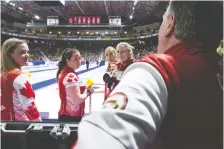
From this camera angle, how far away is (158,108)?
1.35ft

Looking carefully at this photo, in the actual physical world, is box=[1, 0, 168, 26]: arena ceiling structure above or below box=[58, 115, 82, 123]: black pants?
above

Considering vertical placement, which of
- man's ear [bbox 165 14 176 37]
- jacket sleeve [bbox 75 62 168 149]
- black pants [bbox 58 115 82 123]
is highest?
man's ear [bbox 165 14 176 37]

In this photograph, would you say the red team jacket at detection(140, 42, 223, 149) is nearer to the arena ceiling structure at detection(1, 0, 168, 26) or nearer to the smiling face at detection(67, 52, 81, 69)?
the smiling face at detection(67, 52, 81, 69)

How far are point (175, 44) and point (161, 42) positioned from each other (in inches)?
1.9

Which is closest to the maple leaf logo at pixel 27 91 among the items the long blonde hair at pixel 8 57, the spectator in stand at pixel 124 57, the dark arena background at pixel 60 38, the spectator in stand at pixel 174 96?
the long blonde hair at pixel 8 57

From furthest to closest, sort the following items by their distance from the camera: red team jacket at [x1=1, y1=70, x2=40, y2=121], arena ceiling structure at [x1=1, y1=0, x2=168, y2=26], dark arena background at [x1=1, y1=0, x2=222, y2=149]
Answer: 1. arena ceiling structure at [x1=1, y1=0, x2=168, y2=26]
2. red team jacket at [x1=1, y1=70, x2=40, y2=121]
3. dark arena background at [x1=1, y1=0, x2=222, y2=149]

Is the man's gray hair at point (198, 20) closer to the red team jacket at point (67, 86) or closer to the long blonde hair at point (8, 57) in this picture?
the long blonde hair at point (8, 57)

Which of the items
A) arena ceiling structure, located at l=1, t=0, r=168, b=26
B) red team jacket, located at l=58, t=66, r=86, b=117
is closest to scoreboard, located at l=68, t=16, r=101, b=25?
arena ceiling structure, located at l=1, t=0, r=168, b=26

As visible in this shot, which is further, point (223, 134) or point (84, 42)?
point (84, 42)

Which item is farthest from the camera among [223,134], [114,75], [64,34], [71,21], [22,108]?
[64,34]

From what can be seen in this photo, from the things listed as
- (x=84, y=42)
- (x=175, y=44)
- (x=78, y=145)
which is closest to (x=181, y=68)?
(x=175, y=44)

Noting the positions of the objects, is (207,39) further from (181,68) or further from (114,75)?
(114,75)

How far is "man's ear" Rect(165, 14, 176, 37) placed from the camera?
53 cm

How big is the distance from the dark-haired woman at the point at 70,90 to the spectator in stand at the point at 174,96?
1.72m
